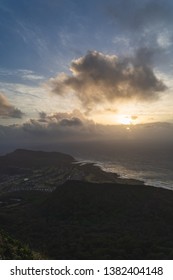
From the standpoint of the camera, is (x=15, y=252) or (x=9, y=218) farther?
(x=9, y=218)

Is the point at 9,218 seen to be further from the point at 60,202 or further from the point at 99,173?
the point at 99,173

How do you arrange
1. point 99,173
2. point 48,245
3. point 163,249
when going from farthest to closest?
1. point 99,173
2. point 48,245
3. point 163,249

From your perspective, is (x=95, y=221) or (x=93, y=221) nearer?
(x=95, y=221)

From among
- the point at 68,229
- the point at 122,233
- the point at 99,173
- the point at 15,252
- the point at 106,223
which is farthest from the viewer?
the point at 99,173

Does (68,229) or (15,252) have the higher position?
(15,252)
